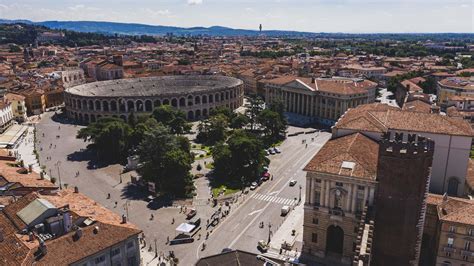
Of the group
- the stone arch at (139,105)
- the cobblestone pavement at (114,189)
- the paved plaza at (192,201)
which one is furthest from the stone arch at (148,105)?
the paved plaza at (192,201)

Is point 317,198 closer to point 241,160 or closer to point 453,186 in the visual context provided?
point 453,186

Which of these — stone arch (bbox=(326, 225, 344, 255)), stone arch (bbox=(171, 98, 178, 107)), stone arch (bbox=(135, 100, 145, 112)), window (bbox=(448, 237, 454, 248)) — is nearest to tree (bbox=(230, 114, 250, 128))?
stone arch (bbox=(171, 98, 178, 107))

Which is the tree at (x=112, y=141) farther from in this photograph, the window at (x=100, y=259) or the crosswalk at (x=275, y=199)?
the window at (x=100, y=259)

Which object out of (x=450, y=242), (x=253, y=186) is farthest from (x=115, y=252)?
(x=450, y=242)

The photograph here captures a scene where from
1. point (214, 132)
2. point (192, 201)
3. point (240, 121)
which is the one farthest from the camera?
point (240, 121)

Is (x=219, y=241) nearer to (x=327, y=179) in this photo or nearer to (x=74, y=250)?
(x=327, y=179)
